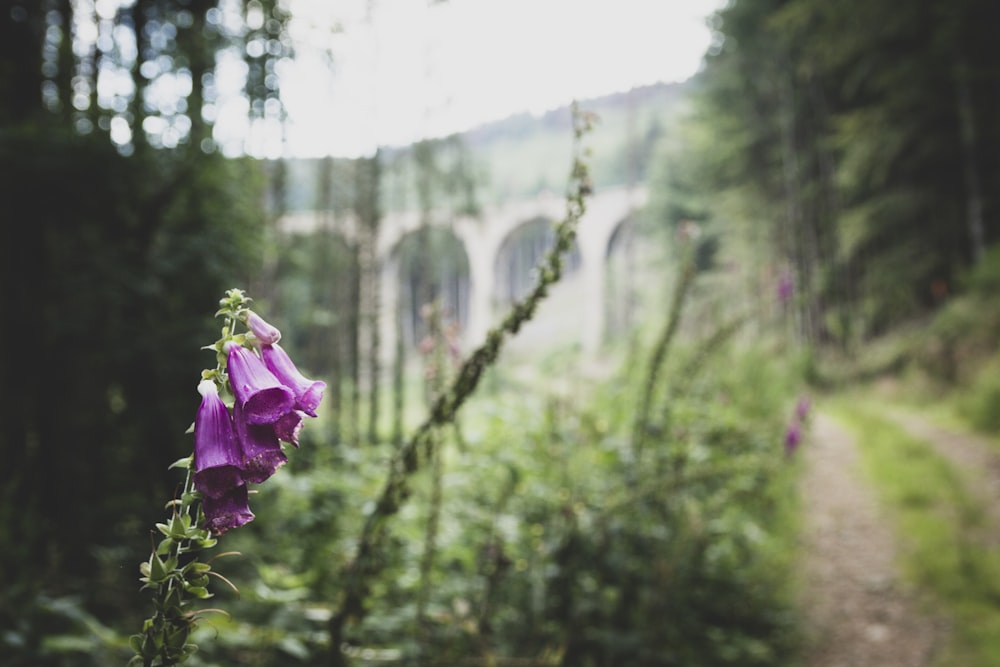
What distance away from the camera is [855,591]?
3959 mm

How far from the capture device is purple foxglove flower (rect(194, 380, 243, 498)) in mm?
601

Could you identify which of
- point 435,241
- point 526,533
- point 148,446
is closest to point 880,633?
point 526,533

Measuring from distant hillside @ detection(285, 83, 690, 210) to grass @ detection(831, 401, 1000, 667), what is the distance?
3.62 meters

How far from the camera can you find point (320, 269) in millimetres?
15453

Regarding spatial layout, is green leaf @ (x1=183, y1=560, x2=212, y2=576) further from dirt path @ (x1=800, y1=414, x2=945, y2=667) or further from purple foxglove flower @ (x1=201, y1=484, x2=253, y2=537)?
dirt path @ (x1=800, y1=414, x2=945, y2=667)

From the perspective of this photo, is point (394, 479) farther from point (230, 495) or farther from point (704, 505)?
point (704, 505)

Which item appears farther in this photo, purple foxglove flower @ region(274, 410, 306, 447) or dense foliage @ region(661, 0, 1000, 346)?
dense foliage @ region(661, 0, 1000, 346)

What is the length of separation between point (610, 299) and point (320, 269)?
26.3 meters

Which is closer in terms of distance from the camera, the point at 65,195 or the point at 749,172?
the point at 65,195

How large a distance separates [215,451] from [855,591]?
178 inches

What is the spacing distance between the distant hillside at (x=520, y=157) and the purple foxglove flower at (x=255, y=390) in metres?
0.86

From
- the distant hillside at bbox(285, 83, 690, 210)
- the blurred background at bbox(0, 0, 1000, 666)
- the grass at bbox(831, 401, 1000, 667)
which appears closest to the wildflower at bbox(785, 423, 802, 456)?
the blurred background at bbox(0, 0, 1000, 666)

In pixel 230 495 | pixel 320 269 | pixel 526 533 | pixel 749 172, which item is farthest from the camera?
pixel 749 172

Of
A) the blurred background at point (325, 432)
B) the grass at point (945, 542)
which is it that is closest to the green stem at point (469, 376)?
the blurred background at point (325, 432)
